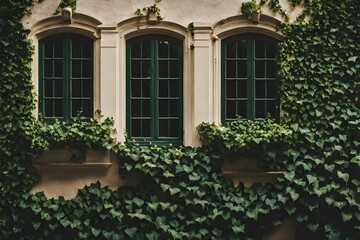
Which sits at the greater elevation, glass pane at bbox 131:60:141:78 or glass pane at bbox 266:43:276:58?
glass pane at bbox 266:43:276:58

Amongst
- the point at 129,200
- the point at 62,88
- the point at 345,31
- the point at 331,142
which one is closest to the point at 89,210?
the point at 129,200

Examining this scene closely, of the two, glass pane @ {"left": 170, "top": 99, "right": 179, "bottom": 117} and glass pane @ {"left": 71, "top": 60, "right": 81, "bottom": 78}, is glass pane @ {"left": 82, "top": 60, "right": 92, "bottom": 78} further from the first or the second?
glass pane @ {"left": 170, "top": 99, "right": 179, "bottom": 117}

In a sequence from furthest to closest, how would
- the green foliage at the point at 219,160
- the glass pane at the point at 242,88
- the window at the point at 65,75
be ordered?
the glass pane at the point at 242,88 → the window at the point at 65,75 → the green foliage at the point at 219,160

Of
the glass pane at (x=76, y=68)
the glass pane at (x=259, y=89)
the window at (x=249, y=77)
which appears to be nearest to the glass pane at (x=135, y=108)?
the glass pane at (x=76, y=68)

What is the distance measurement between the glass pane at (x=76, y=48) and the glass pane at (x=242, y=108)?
3.44 metres

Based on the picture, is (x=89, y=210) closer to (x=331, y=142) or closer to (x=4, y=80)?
(x=4, y=80)

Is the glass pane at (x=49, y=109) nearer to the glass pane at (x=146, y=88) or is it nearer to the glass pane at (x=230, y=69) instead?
the glass pane at (x=146, y=88)

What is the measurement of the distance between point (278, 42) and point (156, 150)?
333 cm

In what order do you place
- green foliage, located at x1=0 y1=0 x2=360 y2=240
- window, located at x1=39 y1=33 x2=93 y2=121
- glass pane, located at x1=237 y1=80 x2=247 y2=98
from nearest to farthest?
green foliage, located at x1=0 y1=0 x2=360 y2=240, window, located at x1=39 y1=33 x2=93 y2=121, glass pane, located at x1=237 y1=80 x2=247 y2=98

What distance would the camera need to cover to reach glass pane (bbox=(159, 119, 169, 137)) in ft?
34.2

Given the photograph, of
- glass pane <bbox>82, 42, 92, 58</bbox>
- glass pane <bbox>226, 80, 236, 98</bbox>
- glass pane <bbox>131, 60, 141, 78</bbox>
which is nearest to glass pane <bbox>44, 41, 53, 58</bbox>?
glass pane <bbox>82, 42, 92, 58</bbox>

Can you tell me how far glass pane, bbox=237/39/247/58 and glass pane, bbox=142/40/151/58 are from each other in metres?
1.83

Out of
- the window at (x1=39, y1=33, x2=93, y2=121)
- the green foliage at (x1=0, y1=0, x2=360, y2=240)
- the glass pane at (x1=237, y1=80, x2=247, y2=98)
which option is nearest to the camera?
the green foliage at (x1=0, y1=0, x2=360, y2=240)

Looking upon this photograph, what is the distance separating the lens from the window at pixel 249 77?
410 inches
